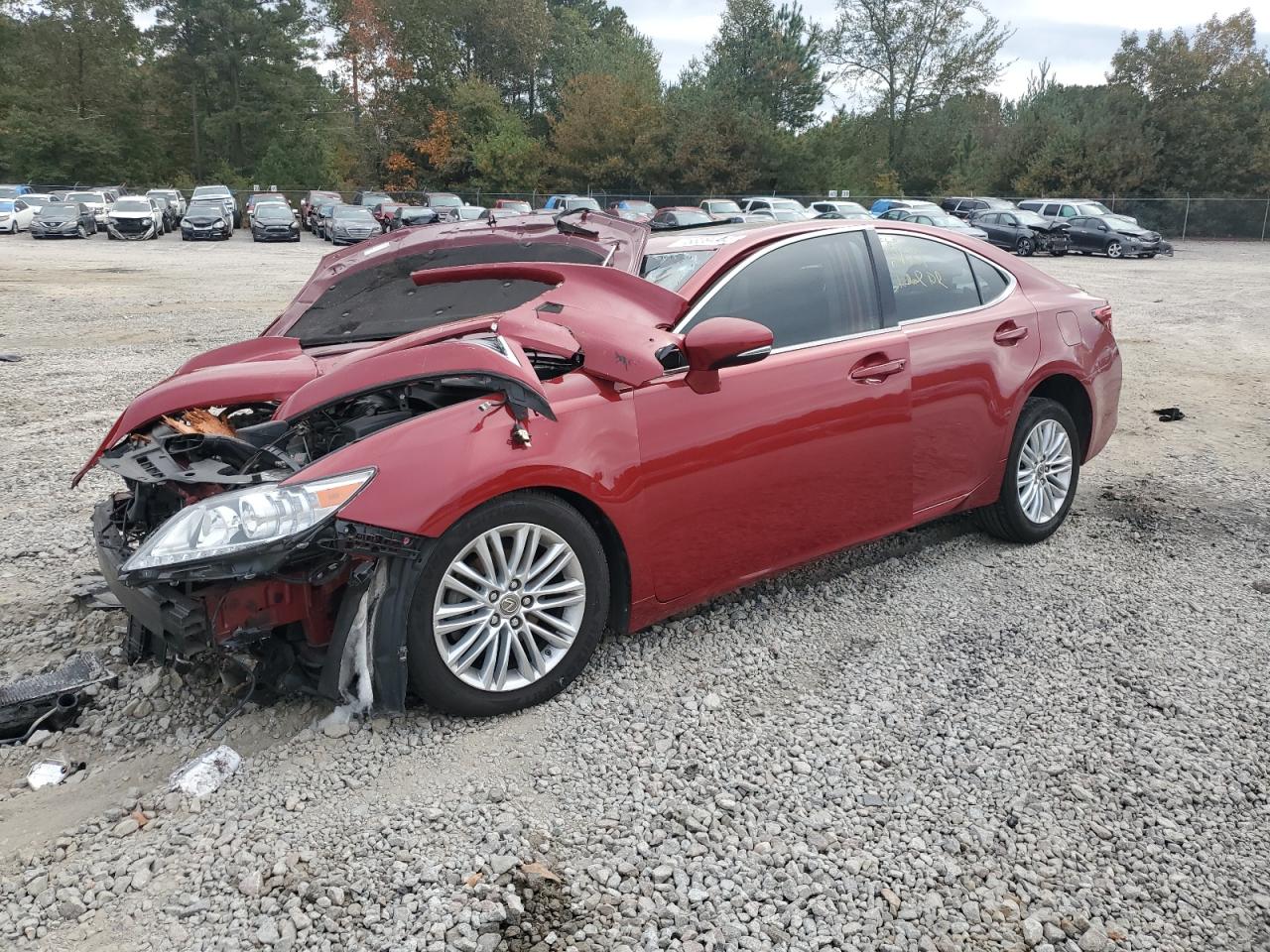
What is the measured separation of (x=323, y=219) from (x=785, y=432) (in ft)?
120

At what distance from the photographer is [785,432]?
4.07 metres

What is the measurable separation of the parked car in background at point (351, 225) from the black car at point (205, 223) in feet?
11.8

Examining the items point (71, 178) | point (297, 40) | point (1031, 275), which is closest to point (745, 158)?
point (297, 40)

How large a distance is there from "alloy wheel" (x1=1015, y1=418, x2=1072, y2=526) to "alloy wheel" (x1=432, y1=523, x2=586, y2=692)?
263 centimetres

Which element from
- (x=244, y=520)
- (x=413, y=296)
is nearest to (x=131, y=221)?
(x=413, y=296)

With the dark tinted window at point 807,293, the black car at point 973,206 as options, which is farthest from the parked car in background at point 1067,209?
the dark tinted window at point 807,293

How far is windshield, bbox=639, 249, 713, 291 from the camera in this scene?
4.18m

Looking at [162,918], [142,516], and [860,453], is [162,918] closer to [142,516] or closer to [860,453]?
[142,516]

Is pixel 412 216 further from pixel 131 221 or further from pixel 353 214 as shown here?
pixel 131 221

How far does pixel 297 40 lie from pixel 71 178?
48.0 feet

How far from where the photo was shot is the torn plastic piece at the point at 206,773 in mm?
3156

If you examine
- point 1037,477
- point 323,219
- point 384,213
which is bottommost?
point 1037,477

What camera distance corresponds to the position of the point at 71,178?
187ft

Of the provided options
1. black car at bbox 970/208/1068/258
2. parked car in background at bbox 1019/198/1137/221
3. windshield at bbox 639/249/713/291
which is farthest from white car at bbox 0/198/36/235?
windshield at bbox 639/249/713/291
